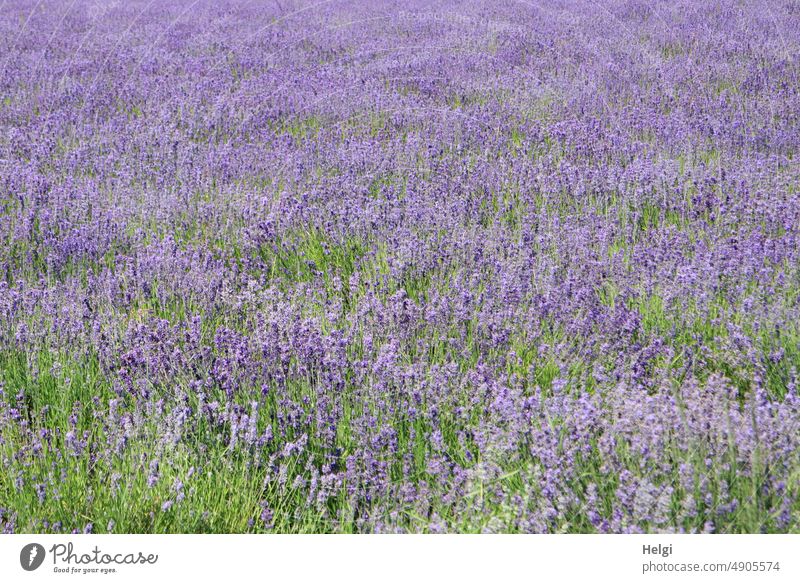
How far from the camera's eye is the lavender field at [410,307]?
6.08 feet
